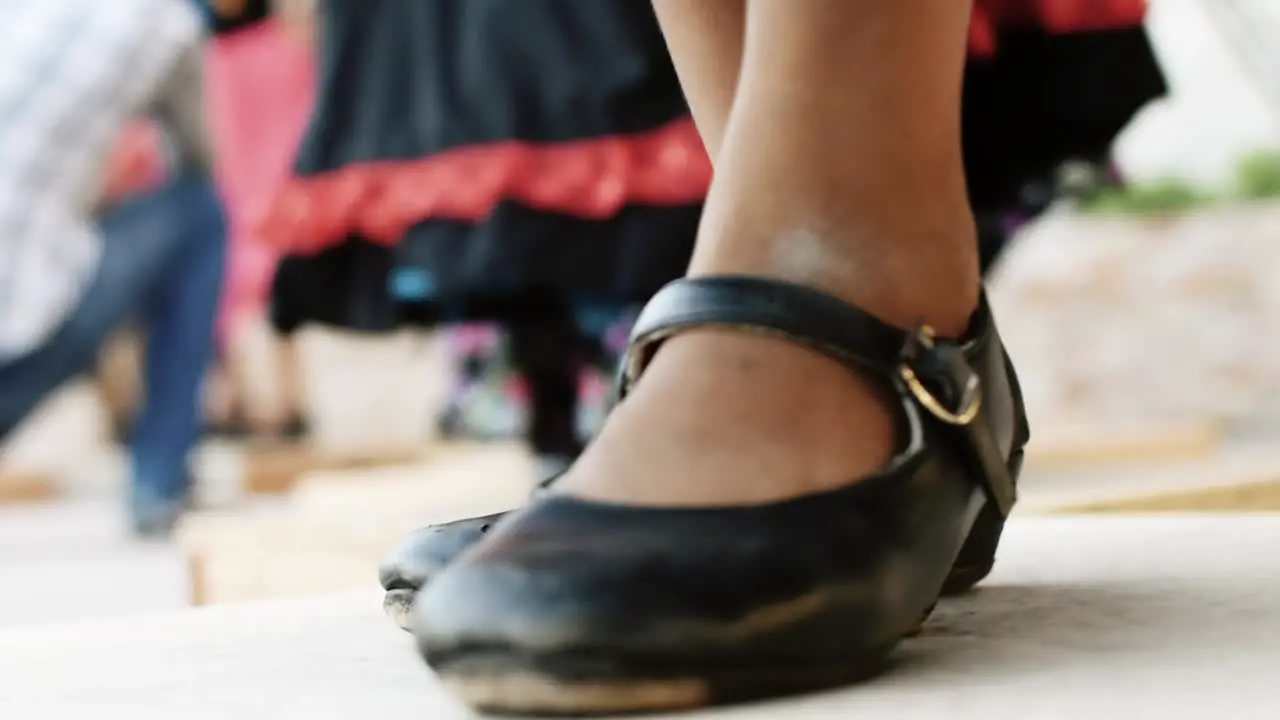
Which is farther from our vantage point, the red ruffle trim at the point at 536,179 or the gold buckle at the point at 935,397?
the red ruffle trim at the point at 536,179

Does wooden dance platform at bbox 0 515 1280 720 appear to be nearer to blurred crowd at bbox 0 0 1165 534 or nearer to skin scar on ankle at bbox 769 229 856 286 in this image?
skin scar on ankle at bbox 769 229 856 286

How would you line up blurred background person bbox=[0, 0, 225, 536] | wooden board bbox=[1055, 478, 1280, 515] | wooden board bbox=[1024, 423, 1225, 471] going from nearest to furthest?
wooden board bbox=[1055, 478, 1280, 515]
wooden board bbox=[1024, 423, 1225, 471]
blurred background person bbox=[0, 0, 225, 536]

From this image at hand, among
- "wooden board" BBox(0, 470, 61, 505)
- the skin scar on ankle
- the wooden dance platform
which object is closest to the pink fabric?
"wooden board" BBox(0, 470, 61, 505)

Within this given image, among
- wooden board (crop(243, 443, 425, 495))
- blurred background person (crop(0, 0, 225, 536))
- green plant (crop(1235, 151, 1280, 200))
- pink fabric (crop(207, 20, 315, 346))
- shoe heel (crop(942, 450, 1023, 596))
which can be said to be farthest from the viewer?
wooden board (crop(243, 443, 425, 495))

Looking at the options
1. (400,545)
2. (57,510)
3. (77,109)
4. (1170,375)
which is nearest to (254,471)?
(57,510)

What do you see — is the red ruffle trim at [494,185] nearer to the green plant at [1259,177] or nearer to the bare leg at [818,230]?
the bare leg at [818,230]

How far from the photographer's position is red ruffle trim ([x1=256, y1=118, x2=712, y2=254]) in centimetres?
124

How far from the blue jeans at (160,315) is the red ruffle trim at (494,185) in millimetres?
888

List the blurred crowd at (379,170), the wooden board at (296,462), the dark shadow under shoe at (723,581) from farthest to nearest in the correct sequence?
the wooden board at (296,462) < the blurred crowd at (379,170) < the dark shadow under shoe at (723,581)

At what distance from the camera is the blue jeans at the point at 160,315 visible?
91.0 inches

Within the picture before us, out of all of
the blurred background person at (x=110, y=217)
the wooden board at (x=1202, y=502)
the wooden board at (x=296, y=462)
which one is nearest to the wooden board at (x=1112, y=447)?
the wooden board at (x=1202, y=502)

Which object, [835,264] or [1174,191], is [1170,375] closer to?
[1174,191]

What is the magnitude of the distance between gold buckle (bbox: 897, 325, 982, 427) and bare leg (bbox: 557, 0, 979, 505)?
0.04 ft

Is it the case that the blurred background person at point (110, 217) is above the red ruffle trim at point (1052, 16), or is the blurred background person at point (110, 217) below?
below
